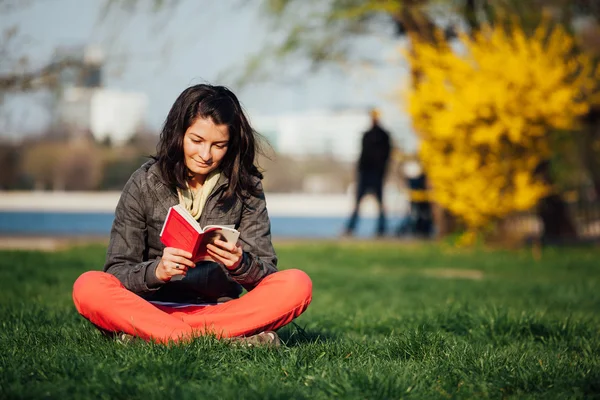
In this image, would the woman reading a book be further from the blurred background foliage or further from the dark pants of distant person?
the dark pants of distant person

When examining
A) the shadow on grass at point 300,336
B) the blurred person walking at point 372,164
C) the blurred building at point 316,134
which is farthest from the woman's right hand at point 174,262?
the blurred building at point 316,134

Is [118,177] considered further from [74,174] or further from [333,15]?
[333,15]

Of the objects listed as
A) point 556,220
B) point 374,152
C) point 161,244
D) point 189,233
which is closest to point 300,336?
point 161,244

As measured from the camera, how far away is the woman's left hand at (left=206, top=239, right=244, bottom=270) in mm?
3730

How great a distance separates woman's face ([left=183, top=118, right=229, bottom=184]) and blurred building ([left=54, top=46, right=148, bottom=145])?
9.23 meters

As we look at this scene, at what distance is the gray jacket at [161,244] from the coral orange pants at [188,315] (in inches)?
3.6

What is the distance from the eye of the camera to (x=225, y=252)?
377 cm

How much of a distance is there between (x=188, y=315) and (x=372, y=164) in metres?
13.3

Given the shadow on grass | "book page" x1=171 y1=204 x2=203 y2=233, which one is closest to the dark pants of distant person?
the shadow on grass

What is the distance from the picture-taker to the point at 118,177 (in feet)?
84.9

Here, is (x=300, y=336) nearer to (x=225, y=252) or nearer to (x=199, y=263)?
(x=199, y=263)

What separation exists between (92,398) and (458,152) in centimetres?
1173

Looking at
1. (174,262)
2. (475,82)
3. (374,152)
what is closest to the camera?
(174,262)

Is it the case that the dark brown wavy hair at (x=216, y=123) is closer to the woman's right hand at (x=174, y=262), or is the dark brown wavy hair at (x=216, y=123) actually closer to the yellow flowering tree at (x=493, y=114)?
the woman's right hand at (x=174, y=262)
